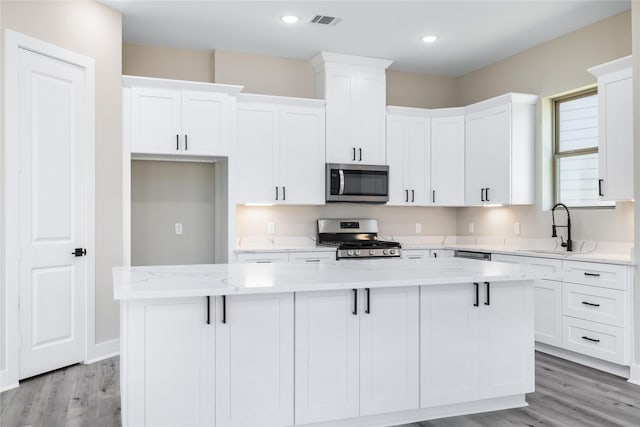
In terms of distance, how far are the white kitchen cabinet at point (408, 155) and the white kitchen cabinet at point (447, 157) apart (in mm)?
70

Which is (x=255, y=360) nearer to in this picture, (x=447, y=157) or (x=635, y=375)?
(x=635, y=375)

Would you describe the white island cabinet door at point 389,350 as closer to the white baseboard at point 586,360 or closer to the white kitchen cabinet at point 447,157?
the white baseboard at point 586,360

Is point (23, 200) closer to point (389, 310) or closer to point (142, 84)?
point (142, 84)

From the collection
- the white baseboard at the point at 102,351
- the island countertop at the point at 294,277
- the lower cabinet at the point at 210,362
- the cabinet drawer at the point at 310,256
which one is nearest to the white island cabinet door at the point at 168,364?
the lower cabinet at the point at 210,362

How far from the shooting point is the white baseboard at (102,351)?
4094 millimetres

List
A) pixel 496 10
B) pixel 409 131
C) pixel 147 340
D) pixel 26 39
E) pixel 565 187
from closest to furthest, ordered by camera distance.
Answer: pixel 147 340 < pixel 26 39 < pixel 496 10 < pixel 565 187 < pixel 409 131

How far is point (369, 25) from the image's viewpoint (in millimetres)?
4711

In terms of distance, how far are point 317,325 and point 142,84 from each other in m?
3.00

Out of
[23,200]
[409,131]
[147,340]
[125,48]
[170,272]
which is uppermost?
[125,48]

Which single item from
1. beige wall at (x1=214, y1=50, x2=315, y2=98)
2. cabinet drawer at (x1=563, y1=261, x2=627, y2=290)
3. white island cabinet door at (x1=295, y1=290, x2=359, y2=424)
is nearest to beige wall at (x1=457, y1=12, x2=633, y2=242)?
cabinet drawer at (x1=563, y1=261, x2=627, y2=290)

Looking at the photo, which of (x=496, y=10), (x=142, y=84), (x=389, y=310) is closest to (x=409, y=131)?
(x=496, y=10)

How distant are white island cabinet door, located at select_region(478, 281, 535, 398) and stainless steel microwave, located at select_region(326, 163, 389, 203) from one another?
2.59m

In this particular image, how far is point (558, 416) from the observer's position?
3.02 meters

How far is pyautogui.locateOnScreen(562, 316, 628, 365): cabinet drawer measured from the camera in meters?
3.78
